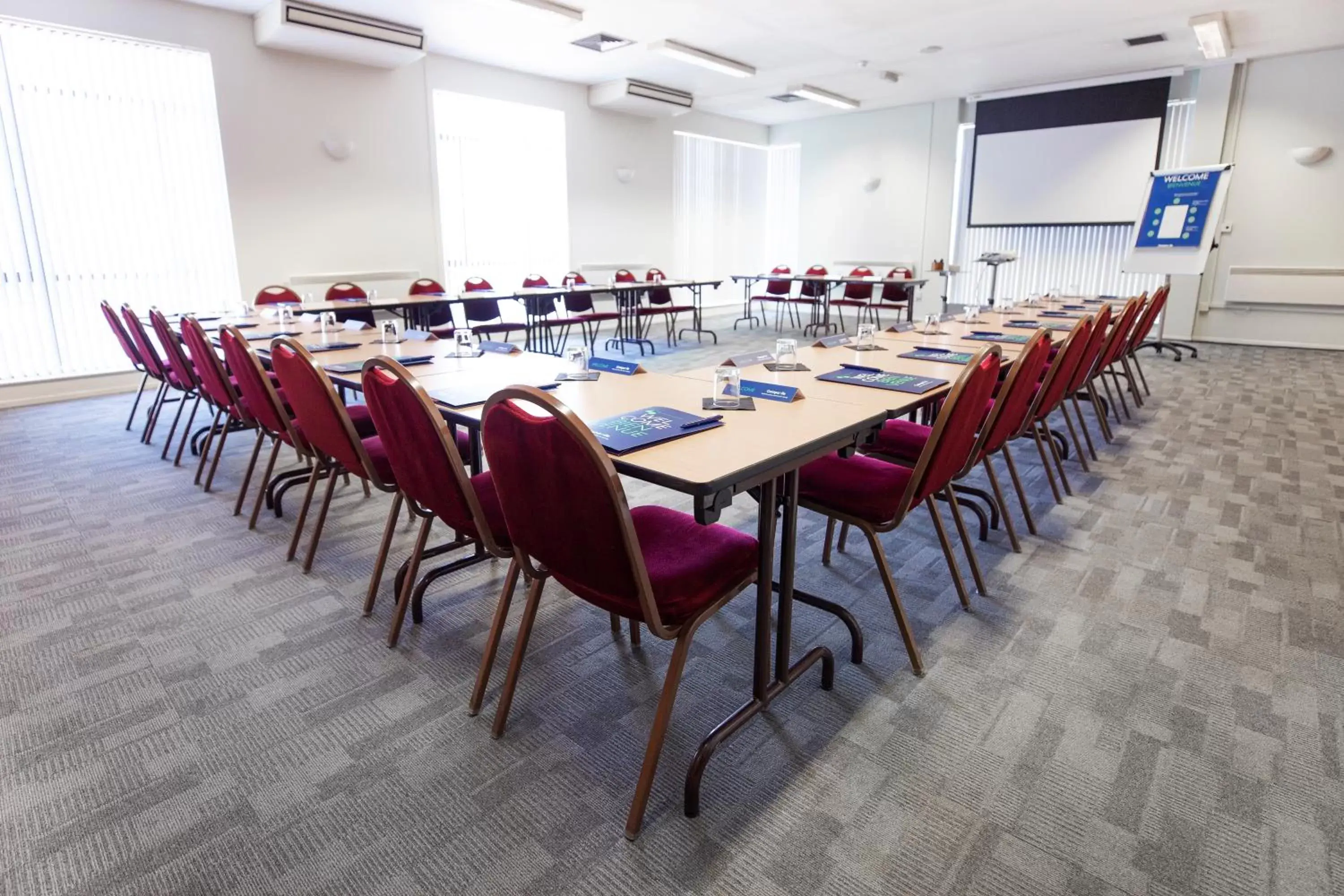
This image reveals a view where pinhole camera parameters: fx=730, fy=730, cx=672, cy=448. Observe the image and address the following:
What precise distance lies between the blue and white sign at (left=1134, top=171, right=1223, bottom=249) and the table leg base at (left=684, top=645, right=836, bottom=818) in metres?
7.64

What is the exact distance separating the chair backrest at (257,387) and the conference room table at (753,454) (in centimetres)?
29

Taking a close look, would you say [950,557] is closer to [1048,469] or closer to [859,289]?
[1048,469]

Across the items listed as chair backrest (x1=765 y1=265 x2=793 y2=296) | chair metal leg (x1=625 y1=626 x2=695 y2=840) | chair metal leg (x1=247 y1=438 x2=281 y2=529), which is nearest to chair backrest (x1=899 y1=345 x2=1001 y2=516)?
chair metal leg (x1=625 y1=626 x2=695 y2=840)

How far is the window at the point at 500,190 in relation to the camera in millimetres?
8125

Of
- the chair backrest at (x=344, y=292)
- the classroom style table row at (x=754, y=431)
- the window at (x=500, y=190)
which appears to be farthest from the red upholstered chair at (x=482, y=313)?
the classroom style table row at (x=754, y=431)

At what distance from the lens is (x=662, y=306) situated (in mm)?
8984

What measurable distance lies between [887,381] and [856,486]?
0.46m

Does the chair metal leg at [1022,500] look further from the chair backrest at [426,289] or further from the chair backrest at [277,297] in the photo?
the chair backrest at [426,289]

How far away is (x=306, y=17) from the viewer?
5852 millimetres

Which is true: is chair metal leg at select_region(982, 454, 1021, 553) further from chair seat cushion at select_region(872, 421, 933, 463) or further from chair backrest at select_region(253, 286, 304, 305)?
chair backrest at select_region(253, 286, 304, 305)

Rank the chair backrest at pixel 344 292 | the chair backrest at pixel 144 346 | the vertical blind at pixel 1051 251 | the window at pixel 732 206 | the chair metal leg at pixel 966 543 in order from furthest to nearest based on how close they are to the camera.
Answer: the window at pixel 732 206
the vertical blind at pixel 1051 251
the chair backrest at pixel 344 292
the chair backrest at pixel 144 346
the chair metal leg at pixel 966 543

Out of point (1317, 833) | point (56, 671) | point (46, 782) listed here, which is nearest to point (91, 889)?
point (46, 782)

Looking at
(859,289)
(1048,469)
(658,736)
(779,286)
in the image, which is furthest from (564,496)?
(779,286)

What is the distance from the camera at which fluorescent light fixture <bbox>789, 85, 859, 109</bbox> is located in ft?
29.3
